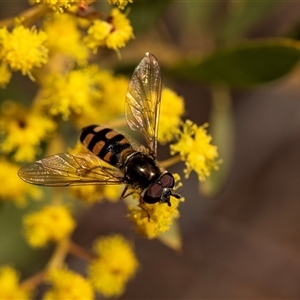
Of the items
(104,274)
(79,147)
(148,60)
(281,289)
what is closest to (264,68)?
(148,60)

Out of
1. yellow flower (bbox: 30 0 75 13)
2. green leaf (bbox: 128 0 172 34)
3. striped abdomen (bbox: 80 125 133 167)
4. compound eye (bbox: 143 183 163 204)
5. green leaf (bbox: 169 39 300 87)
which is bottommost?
compound eye (bbox: 143 183 163 204)

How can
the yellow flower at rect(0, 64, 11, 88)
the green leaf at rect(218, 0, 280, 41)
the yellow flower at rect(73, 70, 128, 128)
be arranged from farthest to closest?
the green leaf at rect(218, 0, 280, 41), the yellow flower at rect(73, 70, 128, 128), the yellow flower at rect(0, 64, 11, 88)

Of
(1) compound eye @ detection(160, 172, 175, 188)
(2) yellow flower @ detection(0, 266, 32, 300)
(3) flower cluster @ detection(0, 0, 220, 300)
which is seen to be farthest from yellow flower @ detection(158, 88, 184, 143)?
(2) yellow flower @ detection(0, 266, 32, 300)

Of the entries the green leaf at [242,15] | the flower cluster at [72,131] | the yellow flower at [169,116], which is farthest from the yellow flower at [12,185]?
the green leaf at [242,15]

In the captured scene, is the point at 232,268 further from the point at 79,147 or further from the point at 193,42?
the point at 79,147

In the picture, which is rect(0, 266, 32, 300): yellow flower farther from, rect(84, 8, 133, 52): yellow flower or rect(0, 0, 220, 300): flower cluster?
rect(84, 8, 133, 52): yellow flower

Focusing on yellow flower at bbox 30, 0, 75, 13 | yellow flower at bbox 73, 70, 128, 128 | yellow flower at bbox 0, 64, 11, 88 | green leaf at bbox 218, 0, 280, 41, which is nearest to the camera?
yellow flower at bbox 30, 0, 75, 13
